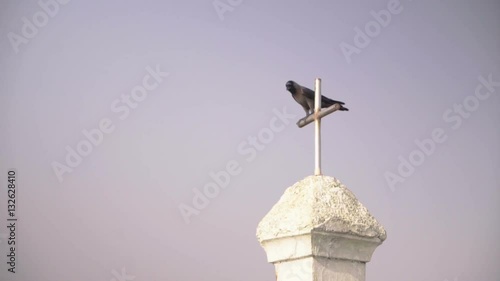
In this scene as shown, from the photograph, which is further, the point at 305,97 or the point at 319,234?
the point at 305,97

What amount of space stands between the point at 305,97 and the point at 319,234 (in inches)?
51.1

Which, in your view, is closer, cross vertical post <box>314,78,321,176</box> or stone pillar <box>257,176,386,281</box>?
stone pillar <box>257,176,386,281</box>

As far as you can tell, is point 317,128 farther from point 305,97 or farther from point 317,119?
point 305,97

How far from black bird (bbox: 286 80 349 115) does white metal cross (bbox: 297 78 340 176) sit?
3.1 inches

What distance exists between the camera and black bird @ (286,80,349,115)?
4.80m

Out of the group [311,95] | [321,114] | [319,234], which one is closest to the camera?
[319,234]

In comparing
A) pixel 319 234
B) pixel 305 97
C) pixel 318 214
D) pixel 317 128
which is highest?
pixel 305 97

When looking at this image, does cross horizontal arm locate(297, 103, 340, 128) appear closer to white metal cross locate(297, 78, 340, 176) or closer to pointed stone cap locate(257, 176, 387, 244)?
white metal cross locate(297, 78, 340, 176)

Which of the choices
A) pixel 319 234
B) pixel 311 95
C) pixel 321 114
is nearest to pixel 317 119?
pixel 321 114

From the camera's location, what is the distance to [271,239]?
4258 millimetres

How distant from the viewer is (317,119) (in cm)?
465

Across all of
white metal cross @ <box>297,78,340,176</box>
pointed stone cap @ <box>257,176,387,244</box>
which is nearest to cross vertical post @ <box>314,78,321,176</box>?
white metal cross @ <box>297,78,340,176</box>

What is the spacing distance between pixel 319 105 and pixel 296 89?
0.34 metres

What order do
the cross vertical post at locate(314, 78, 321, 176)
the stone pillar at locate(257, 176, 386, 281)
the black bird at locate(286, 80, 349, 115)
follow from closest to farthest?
the stone pillar at locate(257, 176, 386, 281) < the cross vertical post at locate(314, 78, 321, 176) < the black bird at locate(286, 80, 349, 115)
